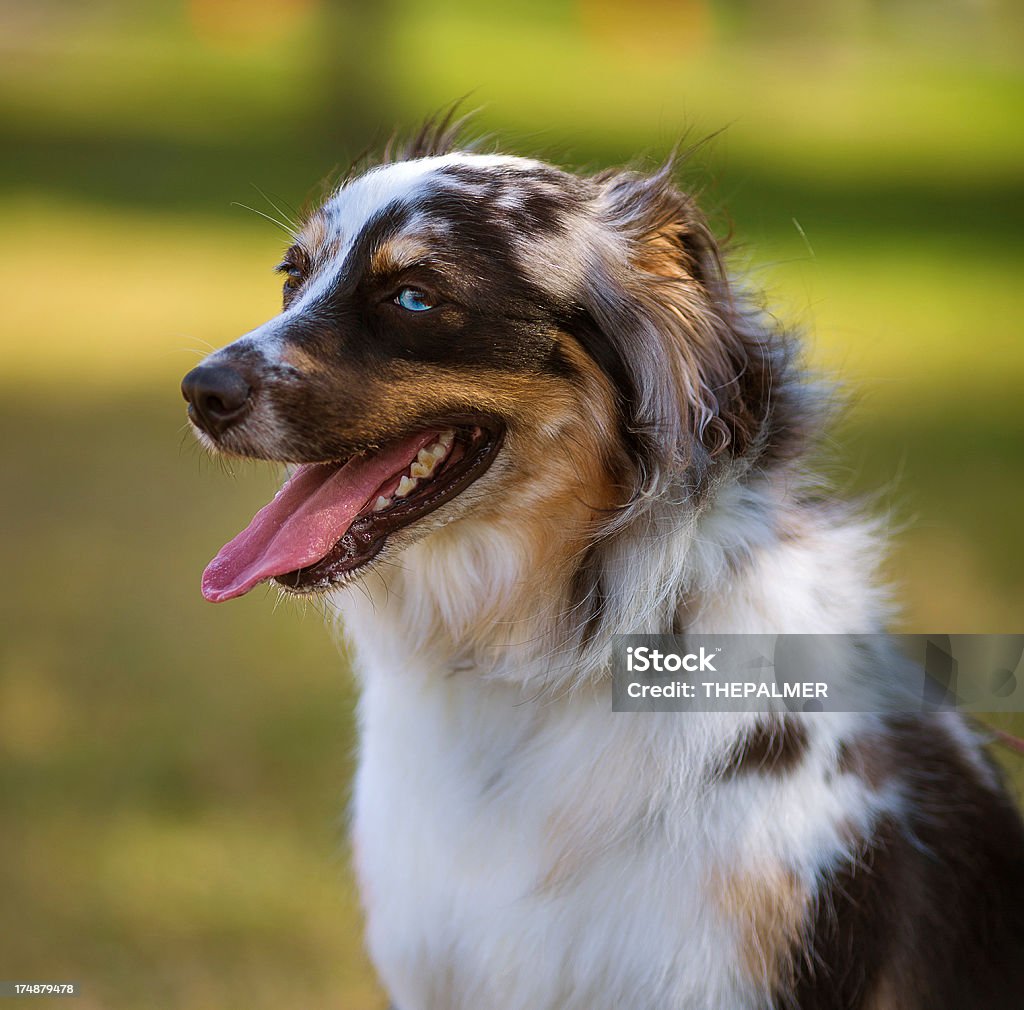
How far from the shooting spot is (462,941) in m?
2.63

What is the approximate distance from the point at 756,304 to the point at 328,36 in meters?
15.6

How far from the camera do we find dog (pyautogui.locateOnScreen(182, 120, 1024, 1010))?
2.51m

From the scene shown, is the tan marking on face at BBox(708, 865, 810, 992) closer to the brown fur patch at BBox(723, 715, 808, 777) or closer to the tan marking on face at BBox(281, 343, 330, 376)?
the brown fur patch at BBox(723, 715, 808, 777)

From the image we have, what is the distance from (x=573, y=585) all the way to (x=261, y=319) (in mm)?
9248

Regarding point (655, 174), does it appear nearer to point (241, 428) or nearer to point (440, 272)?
point (440, 272)

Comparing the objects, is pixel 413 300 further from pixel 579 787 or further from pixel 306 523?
pixel 579 787

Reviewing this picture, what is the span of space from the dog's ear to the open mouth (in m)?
0.34

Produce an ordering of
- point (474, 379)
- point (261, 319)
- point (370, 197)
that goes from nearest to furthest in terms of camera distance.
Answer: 1. point (474, 379)
2. point (370, 197)
3. point (261, 319)

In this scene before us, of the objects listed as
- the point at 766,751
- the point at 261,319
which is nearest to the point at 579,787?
the point at 766,751

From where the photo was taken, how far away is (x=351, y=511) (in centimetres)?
258

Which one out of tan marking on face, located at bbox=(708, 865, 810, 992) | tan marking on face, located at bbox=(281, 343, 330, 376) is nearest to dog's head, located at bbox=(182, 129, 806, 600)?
tan marking on face, located at bbox=(281, 343, 330, 376)

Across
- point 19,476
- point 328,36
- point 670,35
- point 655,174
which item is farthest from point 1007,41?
point 655,174

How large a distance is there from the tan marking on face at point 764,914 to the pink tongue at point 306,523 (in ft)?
3.38

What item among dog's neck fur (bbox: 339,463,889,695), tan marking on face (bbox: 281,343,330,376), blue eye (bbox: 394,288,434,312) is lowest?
dog's neck fur (bbox: 339,463,889,695)
